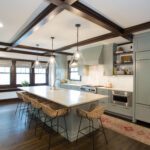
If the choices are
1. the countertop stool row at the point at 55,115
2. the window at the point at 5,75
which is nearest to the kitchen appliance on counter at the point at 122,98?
the countertop stool row at the point at 55,115

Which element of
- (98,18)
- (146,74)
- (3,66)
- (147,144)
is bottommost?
(147,144)

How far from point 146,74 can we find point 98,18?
2.13m

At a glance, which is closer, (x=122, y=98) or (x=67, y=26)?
(x=67, y=26)

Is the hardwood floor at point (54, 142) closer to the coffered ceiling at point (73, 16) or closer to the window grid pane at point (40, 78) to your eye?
the coffered ceiling at point (73, 16)

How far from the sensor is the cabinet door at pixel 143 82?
350cm

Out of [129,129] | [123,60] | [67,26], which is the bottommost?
[129,129]

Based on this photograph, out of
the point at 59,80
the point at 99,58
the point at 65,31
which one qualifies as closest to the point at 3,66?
the point at 59,80

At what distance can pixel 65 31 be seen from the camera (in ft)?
11.7

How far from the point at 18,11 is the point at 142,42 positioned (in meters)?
3.26

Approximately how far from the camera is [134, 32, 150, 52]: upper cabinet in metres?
3.48

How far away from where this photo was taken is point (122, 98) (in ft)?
13.5

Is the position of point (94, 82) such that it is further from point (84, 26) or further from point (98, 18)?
point (98, 18)

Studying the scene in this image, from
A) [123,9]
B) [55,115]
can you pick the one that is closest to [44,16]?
[123,9]

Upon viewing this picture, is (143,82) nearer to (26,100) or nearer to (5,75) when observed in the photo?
(26,100)
